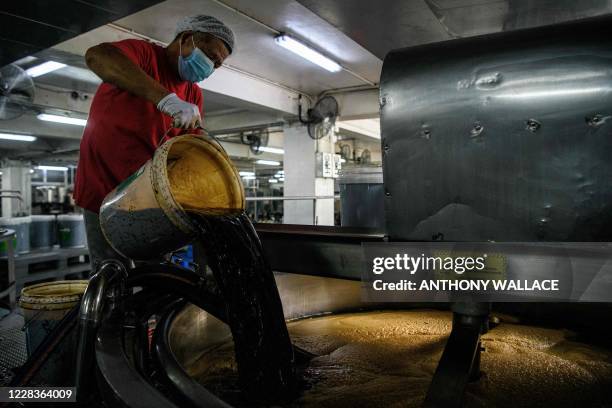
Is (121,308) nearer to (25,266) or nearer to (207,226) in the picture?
(207,226)

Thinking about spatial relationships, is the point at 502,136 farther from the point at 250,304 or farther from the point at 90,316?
the point at 90,316

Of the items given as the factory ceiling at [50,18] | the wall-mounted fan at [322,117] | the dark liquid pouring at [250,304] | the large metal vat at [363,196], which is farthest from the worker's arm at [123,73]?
the wall-mounted fan at [322,117]

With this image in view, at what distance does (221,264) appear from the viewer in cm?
134

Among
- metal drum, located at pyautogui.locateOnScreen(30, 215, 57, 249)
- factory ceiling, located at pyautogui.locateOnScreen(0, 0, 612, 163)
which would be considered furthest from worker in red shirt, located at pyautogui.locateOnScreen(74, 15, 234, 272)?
metal drum, located at pyautogui.locateOnScreen(30, 215, 57, 249)

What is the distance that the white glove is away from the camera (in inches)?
49.1

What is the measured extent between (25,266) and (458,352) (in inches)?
179

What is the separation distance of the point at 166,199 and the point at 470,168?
→ 891mm

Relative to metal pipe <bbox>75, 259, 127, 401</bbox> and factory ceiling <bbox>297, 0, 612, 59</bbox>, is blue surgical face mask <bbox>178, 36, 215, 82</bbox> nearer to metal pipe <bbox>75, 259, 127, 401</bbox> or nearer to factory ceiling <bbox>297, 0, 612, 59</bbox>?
factory ceiling <bbox>297, 0, 612, 59</bbox>

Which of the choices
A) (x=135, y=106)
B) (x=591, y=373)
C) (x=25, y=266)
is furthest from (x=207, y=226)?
(x=25, y=266)

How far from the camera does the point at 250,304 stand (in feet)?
4.64

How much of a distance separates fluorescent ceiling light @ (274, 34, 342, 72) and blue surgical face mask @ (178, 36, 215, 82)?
3171 mm

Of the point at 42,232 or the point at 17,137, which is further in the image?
the point at 17,137

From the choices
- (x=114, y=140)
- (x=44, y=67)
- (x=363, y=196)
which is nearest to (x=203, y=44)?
(x=114, y=140)

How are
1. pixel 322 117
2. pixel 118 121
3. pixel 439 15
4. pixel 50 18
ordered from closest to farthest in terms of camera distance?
pixel 118 121 < pixel 439 15 < pixel 50 18 < pixel 322 117
